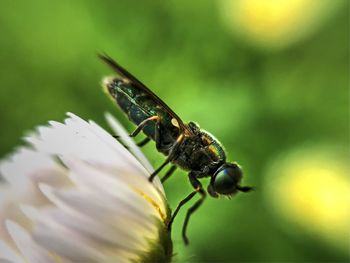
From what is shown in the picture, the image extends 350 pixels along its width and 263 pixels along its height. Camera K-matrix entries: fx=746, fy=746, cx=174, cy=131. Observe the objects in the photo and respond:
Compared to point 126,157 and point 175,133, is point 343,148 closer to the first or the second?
point 175,133

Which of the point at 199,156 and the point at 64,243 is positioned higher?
the point at 199,156

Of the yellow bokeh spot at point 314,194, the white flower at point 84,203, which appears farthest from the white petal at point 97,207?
the yellow bokeh spot at point 314,194

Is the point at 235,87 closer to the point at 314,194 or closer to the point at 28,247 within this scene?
the point at 314,194

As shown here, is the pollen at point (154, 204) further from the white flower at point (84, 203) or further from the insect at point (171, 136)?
the insect at point (171, 136)

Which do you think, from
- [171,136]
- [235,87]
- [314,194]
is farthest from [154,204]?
[235,87]

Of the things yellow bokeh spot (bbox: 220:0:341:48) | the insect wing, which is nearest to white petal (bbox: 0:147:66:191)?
the insect wing

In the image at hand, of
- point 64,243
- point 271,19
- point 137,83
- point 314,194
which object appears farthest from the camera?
point 271,19

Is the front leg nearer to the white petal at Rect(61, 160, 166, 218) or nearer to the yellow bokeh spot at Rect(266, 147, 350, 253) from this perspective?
the white petal at Rect(61, 160, 166, 218)
